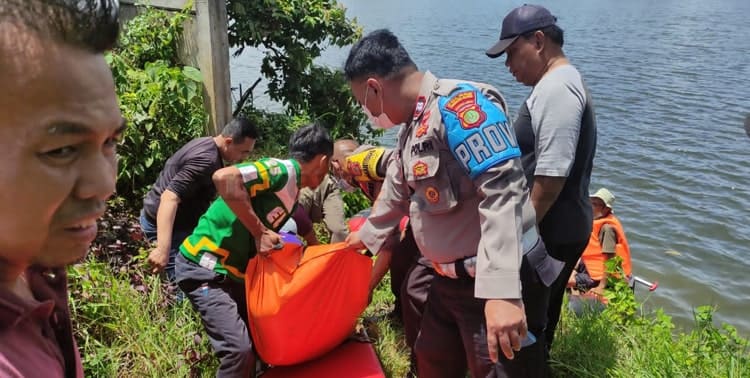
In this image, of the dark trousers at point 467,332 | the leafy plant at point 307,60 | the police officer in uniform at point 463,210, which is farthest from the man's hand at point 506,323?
the leafy plant at point 307,60

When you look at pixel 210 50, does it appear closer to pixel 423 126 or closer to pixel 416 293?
pixel 416 293

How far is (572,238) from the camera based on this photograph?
276 cm

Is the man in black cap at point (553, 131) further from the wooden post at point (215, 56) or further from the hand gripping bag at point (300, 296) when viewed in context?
the wooden post at point (215, 56)

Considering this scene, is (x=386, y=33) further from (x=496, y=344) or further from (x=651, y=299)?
(x=651, y=299)

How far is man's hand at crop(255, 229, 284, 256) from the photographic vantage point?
8.68 ft

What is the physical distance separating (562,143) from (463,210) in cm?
74

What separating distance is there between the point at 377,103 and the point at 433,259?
628 millimetres

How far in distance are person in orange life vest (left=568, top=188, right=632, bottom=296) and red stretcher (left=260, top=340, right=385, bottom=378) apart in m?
2.45

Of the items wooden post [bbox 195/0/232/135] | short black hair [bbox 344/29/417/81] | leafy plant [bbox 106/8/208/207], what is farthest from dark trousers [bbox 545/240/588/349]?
wooden post [bbox 195/0/232/135]

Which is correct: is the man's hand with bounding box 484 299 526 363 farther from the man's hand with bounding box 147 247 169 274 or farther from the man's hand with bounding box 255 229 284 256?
the man's hand with bounding box 147 247 169 274

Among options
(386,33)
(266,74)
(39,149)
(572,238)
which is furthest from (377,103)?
(266,74)

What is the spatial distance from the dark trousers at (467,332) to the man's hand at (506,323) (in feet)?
0.96

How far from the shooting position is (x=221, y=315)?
2783 mm

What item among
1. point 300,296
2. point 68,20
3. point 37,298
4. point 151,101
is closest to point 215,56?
point 151,101
